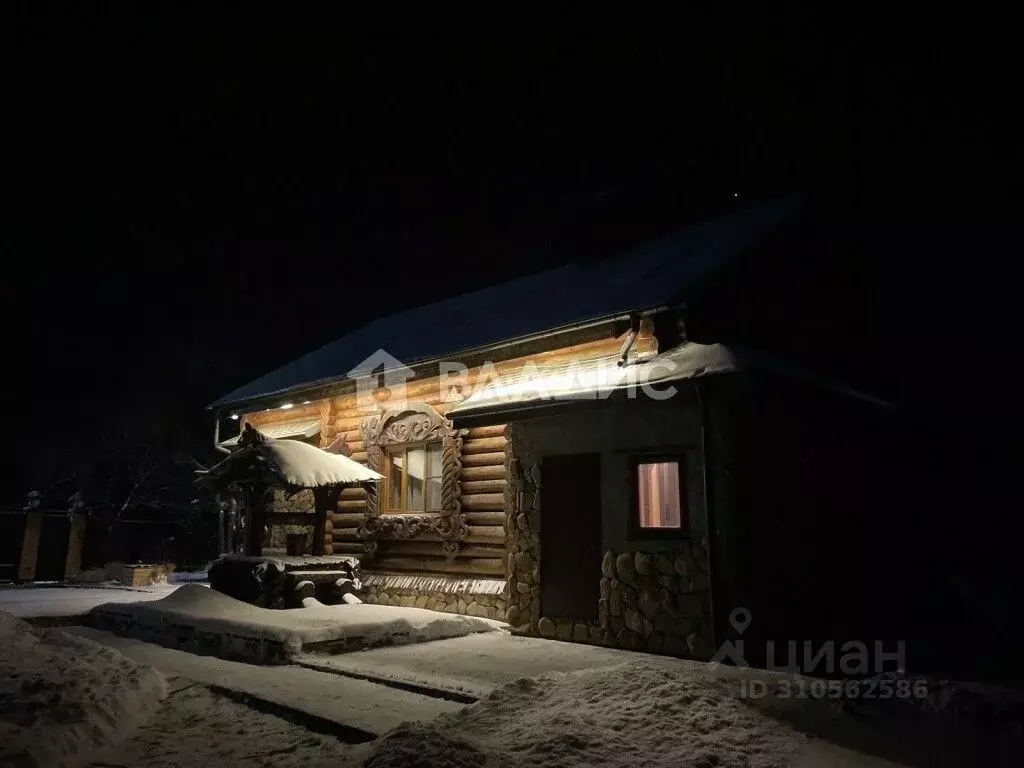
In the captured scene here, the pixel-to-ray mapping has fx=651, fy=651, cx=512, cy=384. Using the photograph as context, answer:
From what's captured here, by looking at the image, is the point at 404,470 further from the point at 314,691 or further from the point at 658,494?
the point at 314,691

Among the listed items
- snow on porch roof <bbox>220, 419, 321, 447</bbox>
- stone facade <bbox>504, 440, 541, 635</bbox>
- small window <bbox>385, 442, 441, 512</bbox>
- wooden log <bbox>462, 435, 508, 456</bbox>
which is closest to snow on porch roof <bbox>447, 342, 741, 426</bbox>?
wooden log <bbox>462, 435, 508, 456</bbox>

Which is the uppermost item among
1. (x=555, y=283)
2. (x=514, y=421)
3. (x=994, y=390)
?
(x=555, y=283)

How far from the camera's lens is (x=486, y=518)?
36.4 ft

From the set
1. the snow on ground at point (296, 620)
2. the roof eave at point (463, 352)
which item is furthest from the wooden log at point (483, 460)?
the snow on ground at point (296, 620)

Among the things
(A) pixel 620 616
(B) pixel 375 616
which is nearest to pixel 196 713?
(B) pixel 375 616

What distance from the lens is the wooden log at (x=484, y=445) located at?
439 inches

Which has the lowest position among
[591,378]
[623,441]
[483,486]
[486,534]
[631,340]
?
[486,534]

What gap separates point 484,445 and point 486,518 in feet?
4.10

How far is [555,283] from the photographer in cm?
1382

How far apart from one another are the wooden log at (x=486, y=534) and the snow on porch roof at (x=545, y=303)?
310 centimetres

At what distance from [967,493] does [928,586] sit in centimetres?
204

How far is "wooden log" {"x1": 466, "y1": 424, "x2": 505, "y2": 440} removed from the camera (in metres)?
11.2

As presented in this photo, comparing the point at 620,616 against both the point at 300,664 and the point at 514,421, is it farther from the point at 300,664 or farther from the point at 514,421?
the point at 300,664

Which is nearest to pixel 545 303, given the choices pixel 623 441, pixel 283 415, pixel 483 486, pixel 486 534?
pixel 483 486
